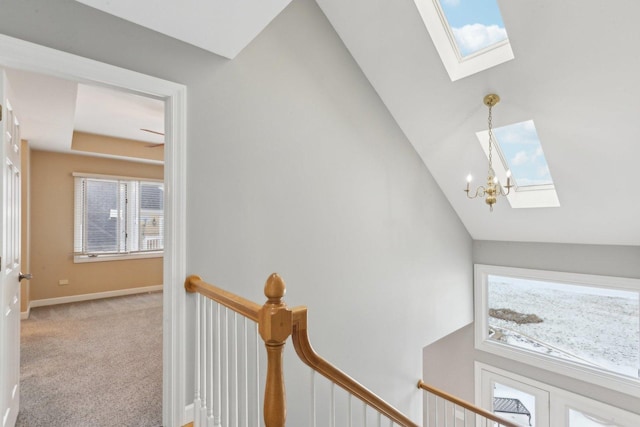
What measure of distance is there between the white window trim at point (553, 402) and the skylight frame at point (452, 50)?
4.12 m

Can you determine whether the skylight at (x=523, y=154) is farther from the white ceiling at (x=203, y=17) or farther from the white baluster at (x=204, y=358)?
the white baluster at (x=204, y=358)

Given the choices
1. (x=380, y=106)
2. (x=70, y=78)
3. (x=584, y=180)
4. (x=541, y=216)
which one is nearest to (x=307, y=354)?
(x=70, y=78)

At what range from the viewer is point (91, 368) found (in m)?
2.84

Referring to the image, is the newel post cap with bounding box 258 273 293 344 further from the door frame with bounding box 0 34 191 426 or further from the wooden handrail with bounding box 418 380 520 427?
the wooden handrail with bounding box 418 380 520 427

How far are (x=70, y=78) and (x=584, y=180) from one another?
4.17 meters

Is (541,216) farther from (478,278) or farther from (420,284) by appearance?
(420,284)

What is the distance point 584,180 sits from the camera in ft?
10.3

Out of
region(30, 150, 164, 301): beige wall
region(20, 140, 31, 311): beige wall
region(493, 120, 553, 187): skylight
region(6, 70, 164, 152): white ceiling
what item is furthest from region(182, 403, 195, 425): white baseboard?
region(30, 150, 164, 301): beige wall

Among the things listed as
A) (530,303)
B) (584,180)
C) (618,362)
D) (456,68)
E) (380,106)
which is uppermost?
(456,68)

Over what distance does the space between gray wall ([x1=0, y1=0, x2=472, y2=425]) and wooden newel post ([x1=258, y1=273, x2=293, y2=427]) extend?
96 centimetres

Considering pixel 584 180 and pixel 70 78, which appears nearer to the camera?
pixel 70 78

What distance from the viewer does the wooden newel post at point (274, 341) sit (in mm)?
1129

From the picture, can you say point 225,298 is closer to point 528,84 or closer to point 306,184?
point 306,184

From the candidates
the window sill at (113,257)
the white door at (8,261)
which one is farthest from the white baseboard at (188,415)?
the window sill at (113,257)
